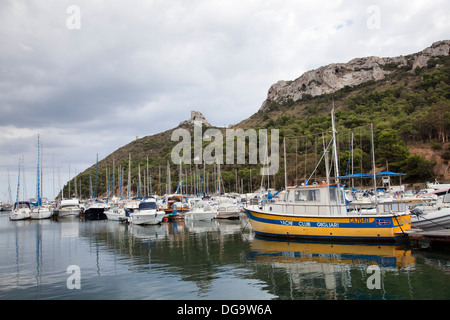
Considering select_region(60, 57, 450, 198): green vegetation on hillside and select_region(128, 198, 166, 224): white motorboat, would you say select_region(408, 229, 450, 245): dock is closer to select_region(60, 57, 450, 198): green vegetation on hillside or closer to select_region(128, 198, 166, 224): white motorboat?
select_region(60, 57, 450, 198): green vegetation on hillside

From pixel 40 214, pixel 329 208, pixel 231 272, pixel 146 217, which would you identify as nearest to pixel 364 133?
pixel 146 217

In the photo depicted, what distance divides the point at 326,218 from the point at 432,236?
532cm

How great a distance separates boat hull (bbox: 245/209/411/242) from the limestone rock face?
404 feet

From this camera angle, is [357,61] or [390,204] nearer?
[390,204]

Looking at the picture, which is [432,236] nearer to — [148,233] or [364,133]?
[148,233]

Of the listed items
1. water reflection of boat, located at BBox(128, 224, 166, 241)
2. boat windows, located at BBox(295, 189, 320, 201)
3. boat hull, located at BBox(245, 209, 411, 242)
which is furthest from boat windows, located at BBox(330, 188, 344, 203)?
water reflection of boat, located at BBox(128, 224, 166, 241)

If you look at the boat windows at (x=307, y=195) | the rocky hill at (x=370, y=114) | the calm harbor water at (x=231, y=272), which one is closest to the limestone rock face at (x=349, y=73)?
the rocky hill at (x=370, y=114)

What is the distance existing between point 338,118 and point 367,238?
76.7 m

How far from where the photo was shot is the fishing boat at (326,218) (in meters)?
17.3

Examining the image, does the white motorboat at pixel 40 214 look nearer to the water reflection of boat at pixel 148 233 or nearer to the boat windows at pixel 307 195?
the water reflection of boat at pixel 148 233
